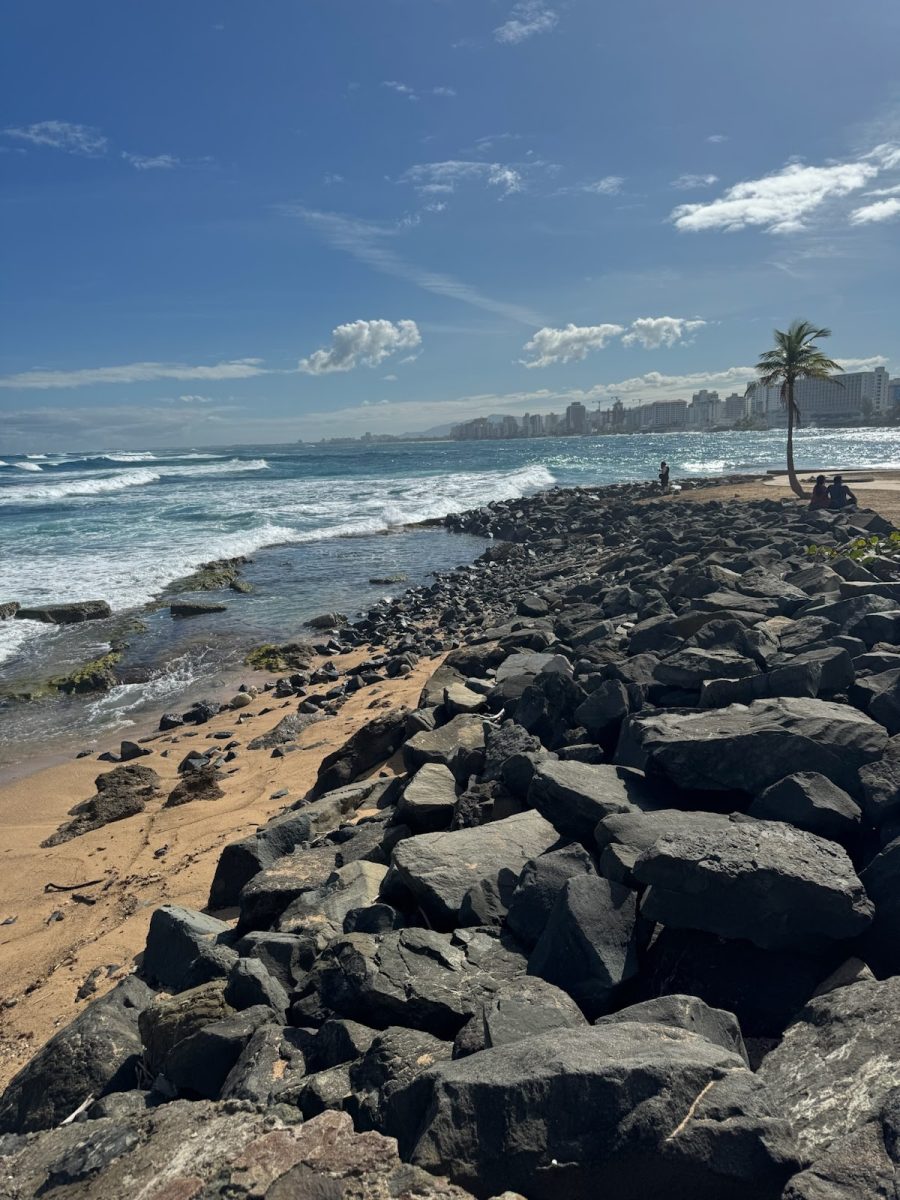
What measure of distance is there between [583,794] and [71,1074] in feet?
8.75

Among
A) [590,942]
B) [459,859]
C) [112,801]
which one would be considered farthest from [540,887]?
[112,801]

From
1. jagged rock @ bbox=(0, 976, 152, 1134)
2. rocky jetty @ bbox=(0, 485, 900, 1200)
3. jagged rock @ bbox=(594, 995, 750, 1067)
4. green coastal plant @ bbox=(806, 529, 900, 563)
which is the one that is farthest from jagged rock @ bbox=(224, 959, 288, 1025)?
green coastal plant @ bbox=(806, 529, 900, 563)

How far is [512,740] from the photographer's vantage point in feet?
17.0

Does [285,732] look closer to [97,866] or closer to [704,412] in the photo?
[97,866]

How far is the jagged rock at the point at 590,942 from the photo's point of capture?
2.88 m

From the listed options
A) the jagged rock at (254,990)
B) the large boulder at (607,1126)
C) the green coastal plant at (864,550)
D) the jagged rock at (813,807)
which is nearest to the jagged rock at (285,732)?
the jagged rock at (254,990)

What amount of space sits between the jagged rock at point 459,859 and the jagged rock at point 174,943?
3.43ft

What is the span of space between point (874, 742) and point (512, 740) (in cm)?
224

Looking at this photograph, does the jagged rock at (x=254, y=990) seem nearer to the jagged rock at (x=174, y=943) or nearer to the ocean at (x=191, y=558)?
the jagged rock at (x=174, y=943)

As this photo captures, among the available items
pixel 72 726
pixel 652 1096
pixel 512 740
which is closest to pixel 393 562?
pixel 72 726

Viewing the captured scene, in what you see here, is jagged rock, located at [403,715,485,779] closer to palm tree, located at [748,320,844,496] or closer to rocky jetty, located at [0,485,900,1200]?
rocky jetty, located at [0,485,900,1200]

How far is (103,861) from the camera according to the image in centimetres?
614

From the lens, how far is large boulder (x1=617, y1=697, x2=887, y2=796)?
3.74 metres

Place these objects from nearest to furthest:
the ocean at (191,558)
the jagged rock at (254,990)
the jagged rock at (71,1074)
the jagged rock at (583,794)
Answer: the jagged rock at (71,1074)
the jagged rock at (254,990)
the jagged rock at (583,794)
the ocean at (191,558)
